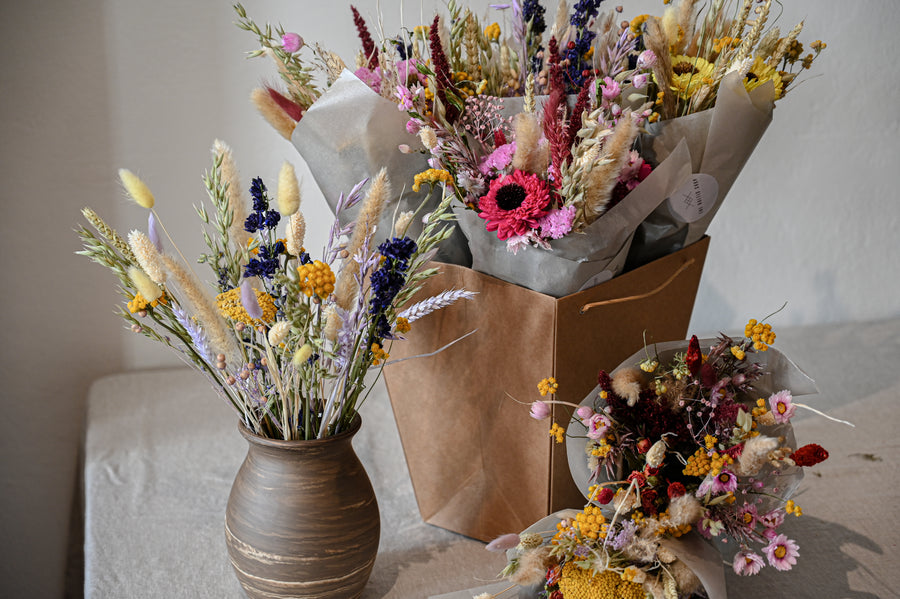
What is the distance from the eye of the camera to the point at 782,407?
2.00 ft

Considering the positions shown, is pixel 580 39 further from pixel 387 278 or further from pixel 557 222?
pixel 387 278

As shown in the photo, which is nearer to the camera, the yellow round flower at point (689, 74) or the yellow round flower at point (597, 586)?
the yellow round flower at point (597, 586)

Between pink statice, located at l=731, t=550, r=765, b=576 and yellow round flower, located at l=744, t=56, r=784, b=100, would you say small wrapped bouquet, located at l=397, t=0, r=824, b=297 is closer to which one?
yellow round flower, located at l=744, t=56, r=784, b=100

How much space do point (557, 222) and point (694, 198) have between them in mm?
220

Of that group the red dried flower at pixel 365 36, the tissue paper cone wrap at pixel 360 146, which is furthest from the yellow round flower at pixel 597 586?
the red dried flower at pixel 365 36

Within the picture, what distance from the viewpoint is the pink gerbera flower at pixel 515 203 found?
622 mm

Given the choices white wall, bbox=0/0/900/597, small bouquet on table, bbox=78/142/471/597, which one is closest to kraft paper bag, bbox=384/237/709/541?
small bouquet on table, bbox=78/142/471/597

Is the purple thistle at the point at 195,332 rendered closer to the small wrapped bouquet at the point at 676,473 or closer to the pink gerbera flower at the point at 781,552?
the small wrapped bouquet at the point at 676,473

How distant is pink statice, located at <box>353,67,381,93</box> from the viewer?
73 centimetres

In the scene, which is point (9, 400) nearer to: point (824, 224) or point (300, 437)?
point (300, 437)

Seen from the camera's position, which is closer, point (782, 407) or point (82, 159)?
point (782, 407)

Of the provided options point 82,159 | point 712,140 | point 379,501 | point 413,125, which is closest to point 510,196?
point 413,125

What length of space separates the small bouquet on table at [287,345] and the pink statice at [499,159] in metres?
0.07

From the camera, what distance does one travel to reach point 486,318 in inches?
29.0
